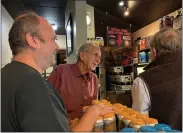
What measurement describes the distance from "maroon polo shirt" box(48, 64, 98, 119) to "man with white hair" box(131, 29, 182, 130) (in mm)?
693

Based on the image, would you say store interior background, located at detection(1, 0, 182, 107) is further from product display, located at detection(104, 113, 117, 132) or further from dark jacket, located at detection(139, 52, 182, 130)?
product display, located at detection(104, 113, 117, 132)

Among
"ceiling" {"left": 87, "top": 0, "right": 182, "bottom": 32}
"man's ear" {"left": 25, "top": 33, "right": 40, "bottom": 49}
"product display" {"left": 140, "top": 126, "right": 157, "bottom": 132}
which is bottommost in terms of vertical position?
"product display" {"left": 140, "top": 126, "right": 157, "bottom": 132}

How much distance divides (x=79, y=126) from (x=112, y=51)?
18.8ft

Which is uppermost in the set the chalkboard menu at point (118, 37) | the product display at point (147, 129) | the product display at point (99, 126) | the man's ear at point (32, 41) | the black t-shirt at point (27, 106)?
the chalkboard menu at point (118, 37)

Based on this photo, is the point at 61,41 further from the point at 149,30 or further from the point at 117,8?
the point at 149,30

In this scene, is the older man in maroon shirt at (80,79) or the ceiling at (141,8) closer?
the older man in maroon shirt at (80,79)

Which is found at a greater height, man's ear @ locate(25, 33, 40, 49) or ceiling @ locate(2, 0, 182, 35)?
ceiling @ locate(2, 0, 182, 35)

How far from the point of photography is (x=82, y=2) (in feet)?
13.1

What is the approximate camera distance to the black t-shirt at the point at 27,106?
84 cm

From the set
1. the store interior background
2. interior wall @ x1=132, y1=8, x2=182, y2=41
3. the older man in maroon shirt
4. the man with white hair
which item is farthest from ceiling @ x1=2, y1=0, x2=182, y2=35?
the man with white hair

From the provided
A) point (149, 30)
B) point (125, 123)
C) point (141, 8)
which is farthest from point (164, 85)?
point (149, 30)

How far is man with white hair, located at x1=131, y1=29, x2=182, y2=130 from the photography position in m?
1.50

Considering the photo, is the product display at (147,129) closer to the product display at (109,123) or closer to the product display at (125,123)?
the product display at (125,123)

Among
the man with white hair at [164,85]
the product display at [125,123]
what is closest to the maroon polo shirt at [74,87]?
the man with white hair at [164,85]
